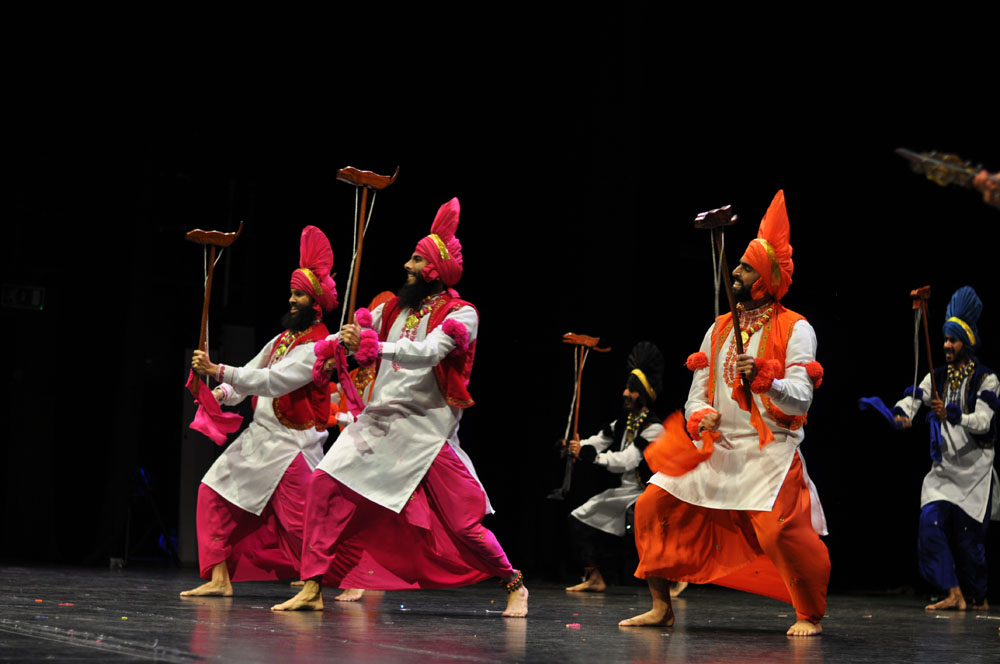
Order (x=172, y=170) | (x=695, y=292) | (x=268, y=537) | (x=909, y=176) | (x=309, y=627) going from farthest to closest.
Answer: (x=172, y=170)
(x=695, y=292)
(x=909, y=176)
(x=268, y=537)
(x=309, y=627)

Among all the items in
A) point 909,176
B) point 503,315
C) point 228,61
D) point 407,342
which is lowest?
point 407,342

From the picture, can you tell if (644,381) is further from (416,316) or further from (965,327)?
(416,316)

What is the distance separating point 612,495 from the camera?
8609 millimetres

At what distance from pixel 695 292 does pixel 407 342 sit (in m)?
4.53

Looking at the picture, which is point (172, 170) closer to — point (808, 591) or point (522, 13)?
point (522, 13)

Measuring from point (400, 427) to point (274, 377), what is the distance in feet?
2.62

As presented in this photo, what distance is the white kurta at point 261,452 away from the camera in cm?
635

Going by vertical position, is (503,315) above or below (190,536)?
above

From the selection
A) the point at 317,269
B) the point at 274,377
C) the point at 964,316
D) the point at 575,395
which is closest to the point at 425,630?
the point at 274,377

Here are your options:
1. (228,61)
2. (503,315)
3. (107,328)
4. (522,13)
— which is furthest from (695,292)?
(107,328)

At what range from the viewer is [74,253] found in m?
10.4

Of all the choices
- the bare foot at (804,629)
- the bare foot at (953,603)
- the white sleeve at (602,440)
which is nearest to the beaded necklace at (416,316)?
the bare foot at (804,629)

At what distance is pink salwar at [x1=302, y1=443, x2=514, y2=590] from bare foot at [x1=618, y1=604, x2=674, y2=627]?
1.95 feet

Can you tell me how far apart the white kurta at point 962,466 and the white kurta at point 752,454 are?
10.5ft
